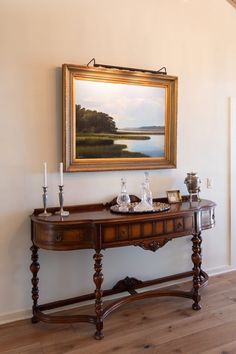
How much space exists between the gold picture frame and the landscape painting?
0.40 m

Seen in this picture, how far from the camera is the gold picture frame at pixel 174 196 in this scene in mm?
3067

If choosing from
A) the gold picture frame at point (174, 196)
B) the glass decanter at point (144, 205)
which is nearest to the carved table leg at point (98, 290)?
the glass decanter at point (144, 205)

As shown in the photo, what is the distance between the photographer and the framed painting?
8.87 ft

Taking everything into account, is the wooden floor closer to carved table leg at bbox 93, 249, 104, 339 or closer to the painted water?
carved table leg at bbox 93, 249, 104, 339

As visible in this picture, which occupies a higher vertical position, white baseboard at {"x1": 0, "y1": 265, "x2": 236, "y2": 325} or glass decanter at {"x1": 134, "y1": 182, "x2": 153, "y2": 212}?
glass decanter at {"x1": 134, "y1": 182, "x2": 153, "y2": 212}

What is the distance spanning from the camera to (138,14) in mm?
3008

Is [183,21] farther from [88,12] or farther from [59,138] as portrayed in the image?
[59,138]

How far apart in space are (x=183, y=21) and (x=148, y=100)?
963mm

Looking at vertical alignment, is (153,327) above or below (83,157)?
below

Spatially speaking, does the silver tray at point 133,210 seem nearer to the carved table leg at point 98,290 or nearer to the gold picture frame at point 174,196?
the gold picture frame at point 174,196

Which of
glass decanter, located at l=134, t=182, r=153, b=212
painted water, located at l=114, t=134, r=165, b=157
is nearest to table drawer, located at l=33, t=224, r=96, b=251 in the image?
glass decanter, located at l=134, t=182, r=153, b=212

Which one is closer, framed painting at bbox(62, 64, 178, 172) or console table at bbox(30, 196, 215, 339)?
console table at bbox(30, 196, 215, 339)

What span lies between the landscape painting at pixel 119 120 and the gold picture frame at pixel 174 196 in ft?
1.32

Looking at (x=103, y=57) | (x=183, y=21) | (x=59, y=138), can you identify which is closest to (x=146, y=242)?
(x=59, y=138)
